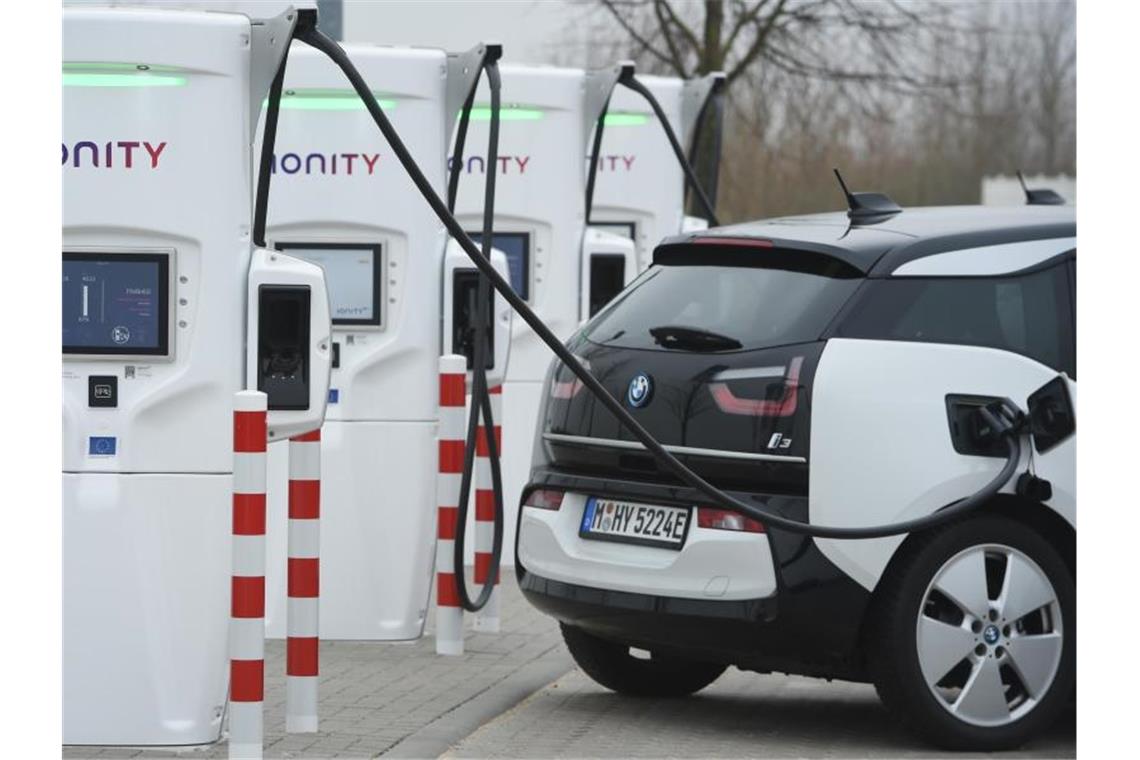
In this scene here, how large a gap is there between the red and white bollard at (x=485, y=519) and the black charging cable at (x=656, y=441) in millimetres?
2773

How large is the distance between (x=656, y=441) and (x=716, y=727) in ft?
3.68

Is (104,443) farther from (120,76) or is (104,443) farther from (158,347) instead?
(120,76)

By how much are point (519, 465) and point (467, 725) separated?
5.19 m

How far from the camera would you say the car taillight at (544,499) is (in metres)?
7.78

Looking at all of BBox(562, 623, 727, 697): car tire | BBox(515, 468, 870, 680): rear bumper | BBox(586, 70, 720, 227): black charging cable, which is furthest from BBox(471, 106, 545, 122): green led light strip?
BBox(515, 468, 870, 680): rear bumper

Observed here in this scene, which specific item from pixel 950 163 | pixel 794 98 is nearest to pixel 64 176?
pixel 794 98

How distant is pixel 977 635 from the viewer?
719cm

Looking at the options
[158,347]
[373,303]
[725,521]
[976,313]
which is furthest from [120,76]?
[976,313]

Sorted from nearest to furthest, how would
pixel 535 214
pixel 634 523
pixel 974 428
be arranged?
pixel 974 428 → pixel 634 523 → pixel 535 214

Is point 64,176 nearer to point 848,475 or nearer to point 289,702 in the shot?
point 289,702

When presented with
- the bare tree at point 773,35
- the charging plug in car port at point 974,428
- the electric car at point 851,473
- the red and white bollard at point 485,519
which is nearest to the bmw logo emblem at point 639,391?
the electric car at point 851,473

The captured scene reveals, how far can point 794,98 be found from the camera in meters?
29.8

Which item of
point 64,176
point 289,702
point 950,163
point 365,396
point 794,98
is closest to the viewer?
point 64,176

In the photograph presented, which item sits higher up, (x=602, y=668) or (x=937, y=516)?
(x=937, y=516)
